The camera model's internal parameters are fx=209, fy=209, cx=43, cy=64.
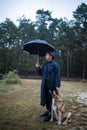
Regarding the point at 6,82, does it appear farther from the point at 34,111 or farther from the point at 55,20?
the point at 55,20

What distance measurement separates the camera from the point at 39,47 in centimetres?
661

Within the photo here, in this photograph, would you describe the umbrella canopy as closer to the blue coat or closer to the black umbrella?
the black umbrella

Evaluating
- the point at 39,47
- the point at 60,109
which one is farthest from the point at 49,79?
the point at 39,47

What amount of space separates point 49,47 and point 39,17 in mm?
39662

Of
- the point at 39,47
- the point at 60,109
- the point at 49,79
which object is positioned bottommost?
the point at 60,109

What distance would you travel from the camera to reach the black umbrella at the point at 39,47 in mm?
6385

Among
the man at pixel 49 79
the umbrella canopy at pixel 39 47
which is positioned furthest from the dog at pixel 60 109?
the umbrella canopy at pixel 39 47

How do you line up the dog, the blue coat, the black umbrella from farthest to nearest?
the black umbrella
the blue coat
the dog

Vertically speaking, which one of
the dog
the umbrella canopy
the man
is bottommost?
the dog

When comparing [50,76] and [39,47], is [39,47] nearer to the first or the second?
[39,47]

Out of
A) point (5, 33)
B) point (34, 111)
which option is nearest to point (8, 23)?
point (5, 33)

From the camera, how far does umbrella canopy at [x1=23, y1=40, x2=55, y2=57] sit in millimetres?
6387

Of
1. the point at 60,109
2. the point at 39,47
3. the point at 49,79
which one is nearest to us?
the point at 60,109

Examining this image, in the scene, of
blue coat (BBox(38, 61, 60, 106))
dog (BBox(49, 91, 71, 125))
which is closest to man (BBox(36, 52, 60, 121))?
blue coat (BBox(38, 61, 60, 106))
